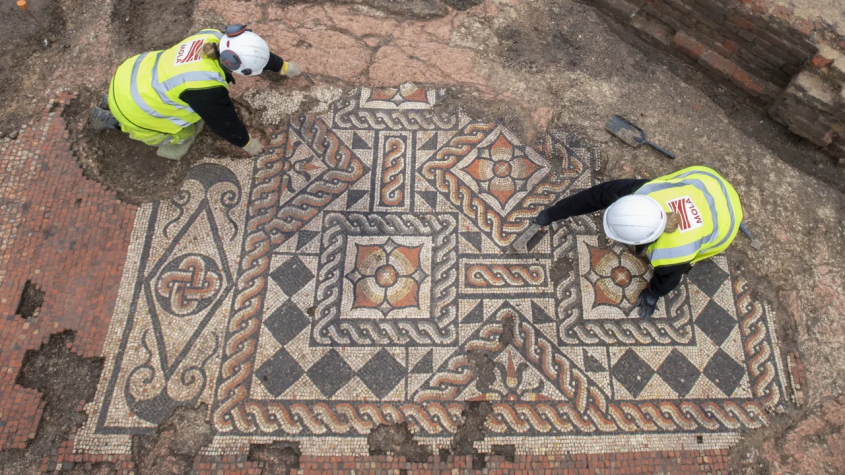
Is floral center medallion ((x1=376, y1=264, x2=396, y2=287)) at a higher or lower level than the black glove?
lower

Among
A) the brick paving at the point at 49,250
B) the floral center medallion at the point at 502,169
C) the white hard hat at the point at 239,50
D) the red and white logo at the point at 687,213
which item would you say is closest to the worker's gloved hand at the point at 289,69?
the white hard hat at the point at 239,50

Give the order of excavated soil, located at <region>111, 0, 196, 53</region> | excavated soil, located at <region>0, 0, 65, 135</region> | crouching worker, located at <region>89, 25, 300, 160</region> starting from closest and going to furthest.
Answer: crouching worker, located at <region>89, 25, 300, 160</region> → excavated soil, located at <region>0, 0, 65, 135</region> → excavated soil, located at <region>111, 0, 196, 53</region>

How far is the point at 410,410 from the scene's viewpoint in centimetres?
324

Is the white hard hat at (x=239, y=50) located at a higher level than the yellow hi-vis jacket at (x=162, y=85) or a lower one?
higher

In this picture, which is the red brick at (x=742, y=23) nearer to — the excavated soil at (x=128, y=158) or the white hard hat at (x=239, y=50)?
the white hard hat at (x=239, y=50)

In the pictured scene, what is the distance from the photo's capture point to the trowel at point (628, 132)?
3908 mm

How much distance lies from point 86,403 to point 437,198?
2987mm

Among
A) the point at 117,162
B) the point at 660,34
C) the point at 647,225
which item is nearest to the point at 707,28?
the point at 660,34

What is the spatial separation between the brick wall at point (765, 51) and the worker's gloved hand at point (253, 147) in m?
3.58

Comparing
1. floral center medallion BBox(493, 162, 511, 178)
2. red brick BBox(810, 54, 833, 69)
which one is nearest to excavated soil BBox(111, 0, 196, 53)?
floral center medallion BBox(493, 162, 511, 178)

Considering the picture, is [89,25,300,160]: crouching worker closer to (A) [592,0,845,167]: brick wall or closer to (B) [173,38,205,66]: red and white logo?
(B) [173,38,205,66]: red and white logo

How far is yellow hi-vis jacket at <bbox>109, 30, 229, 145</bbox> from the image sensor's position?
3.23 metres

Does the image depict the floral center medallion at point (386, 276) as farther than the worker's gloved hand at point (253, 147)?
No

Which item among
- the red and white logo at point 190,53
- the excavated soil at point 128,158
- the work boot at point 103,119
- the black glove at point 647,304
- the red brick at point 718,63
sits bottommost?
the excavated soil at point 128,158
